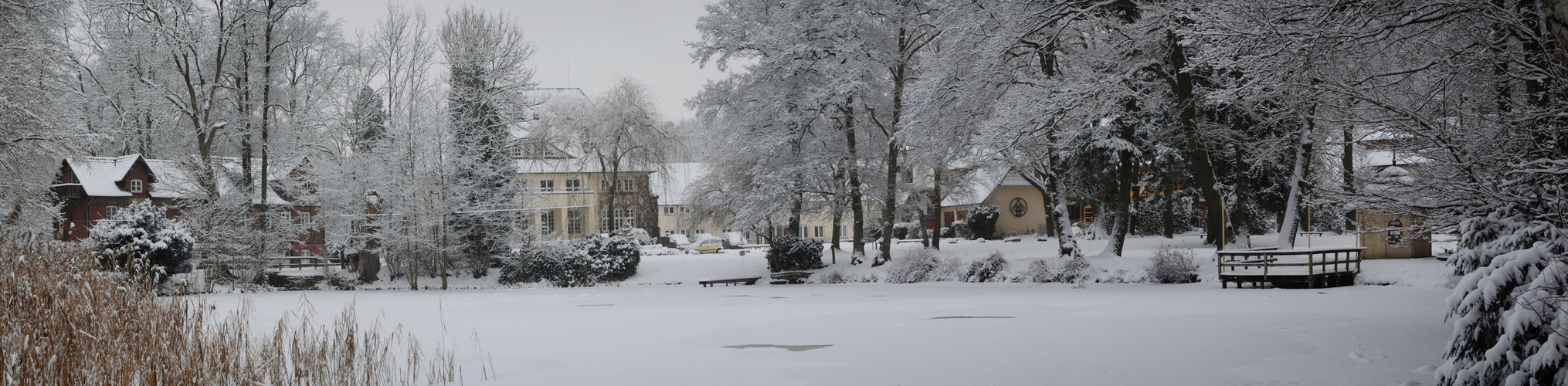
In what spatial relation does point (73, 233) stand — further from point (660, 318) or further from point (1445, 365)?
point (1445, 365)

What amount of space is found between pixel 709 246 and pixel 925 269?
2382cm

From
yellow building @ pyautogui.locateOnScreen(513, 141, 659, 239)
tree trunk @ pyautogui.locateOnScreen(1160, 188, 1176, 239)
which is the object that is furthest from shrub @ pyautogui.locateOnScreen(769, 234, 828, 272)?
tree trunk @ pyautogui.locateOnScreen(1160, 188, 1176, 239)

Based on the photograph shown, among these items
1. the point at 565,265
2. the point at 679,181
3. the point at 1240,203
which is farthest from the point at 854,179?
the point at 679,181

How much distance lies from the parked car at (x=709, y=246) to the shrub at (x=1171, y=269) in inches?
1138

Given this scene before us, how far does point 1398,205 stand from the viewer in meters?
8.39

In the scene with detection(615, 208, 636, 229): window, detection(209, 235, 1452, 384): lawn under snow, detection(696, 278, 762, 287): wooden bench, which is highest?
detection(615, 208, 636, 229): window

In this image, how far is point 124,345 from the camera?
6.04 meters

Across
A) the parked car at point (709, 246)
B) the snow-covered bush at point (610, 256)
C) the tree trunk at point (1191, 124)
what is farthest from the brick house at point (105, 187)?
the tree trunk at point (1191, 124)

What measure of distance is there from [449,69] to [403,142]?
15.8 feet

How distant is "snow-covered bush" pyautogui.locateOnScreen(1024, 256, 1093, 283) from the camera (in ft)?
71.1

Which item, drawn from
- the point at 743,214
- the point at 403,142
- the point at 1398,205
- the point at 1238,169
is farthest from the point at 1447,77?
the point at 403,142

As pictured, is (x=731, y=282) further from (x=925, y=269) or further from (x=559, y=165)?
(x=559, y=165)

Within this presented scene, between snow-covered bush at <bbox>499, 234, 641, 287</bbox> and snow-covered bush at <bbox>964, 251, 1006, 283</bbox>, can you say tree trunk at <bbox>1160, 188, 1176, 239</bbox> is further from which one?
snow-covered bush at <bbox>499, 234, 641, 287</bbox>

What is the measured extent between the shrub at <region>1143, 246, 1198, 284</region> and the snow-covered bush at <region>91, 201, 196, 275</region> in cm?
2406
